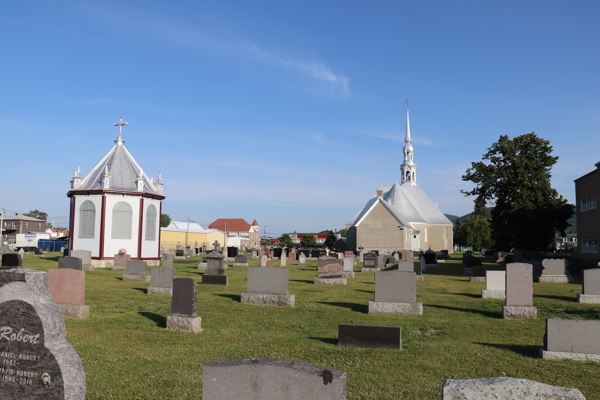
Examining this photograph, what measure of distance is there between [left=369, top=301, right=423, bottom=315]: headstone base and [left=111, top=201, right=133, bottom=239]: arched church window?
78.5ft

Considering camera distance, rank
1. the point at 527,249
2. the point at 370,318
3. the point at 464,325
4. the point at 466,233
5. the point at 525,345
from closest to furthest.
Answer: the point at 525,345
the point at 464,325
the point at 370,318
the point at 527,249
the point at 466,233

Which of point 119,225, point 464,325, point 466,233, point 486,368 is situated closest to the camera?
point 486,368

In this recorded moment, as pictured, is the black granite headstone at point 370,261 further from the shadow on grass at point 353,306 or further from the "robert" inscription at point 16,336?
the "robert" inscription at point 16,336

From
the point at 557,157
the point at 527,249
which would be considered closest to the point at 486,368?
the point at 527,249

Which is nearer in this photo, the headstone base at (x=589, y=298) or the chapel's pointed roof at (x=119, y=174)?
the headstone base at (x=589, y=298)

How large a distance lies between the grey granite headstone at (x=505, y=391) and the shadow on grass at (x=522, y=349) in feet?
22.8

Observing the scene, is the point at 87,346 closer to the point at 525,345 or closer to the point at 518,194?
the point at 525,345

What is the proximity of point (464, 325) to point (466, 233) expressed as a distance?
8824 cm

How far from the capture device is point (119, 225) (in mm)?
34531

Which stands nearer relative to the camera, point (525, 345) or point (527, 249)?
point (525, 345)

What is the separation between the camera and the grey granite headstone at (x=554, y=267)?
25.4 meters

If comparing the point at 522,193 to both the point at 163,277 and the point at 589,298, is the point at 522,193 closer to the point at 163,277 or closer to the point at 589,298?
the point at 589,298

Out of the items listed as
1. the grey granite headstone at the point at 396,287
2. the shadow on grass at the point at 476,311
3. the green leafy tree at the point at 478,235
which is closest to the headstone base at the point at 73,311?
the grey granite headstone at the point at 396,287

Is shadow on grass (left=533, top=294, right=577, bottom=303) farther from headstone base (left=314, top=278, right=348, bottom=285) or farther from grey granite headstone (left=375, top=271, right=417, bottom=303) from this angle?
headstone base (left=314, top=278, right=348, bottom=285)
